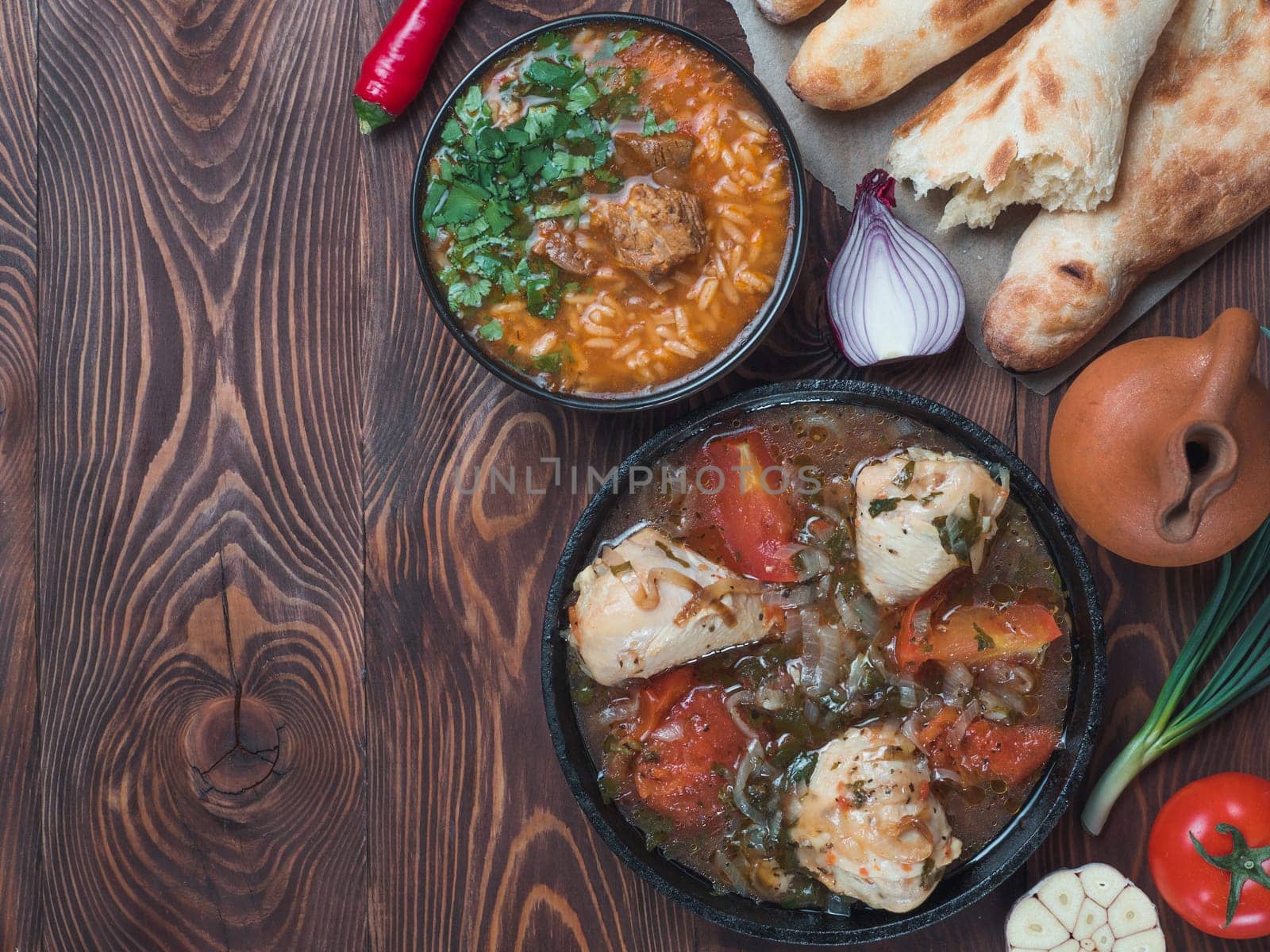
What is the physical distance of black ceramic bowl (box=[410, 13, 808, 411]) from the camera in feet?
8.82

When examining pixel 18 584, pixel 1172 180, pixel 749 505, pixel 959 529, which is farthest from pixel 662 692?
pixel 18 584

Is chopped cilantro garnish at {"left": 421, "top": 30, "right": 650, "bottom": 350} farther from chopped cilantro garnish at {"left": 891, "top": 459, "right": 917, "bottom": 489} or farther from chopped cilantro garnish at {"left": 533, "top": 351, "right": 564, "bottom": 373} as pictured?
chopped cilantro garnish at {"left": 891, "top": 459, "right": 917, "bottom": 489}

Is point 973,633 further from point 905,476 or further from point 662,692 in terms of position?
point 662,692

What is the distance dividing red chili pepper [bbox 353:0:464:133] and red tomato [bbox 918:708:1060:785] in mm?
2310

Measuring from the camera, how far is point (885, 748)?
2504 mm

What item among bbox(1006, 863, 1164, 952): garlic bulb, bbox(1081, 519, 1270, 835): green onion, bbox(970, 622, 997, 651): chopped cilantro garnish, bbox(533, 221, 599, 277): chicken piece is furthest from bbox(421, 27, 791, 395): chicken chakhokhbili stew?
bbox(1006, 863, 1164, 952): garlic bulb

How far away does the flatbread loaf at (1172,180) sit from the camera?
8.74 feet

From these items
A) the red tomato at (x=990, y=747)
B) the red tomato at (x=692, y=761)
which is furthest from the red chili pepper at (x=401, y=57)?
the red tomato at (x=990, y=747)

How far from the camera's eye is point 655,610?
2520 millimetres

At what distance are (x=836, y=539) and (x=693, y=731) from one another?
0.62 metres

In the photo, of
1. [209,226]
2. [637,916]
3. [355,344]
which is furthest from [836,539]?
[209,226]

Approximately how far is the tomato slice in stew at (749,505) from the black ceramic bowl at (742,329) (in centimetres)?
20

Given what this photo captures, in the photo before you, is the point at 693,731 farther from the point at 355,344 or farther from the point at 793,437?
the point at 355,344

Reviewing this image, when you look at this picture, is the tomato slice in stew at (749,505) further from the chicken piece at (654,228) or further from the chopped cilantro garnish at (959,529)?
the chicken piece at (654,228)
